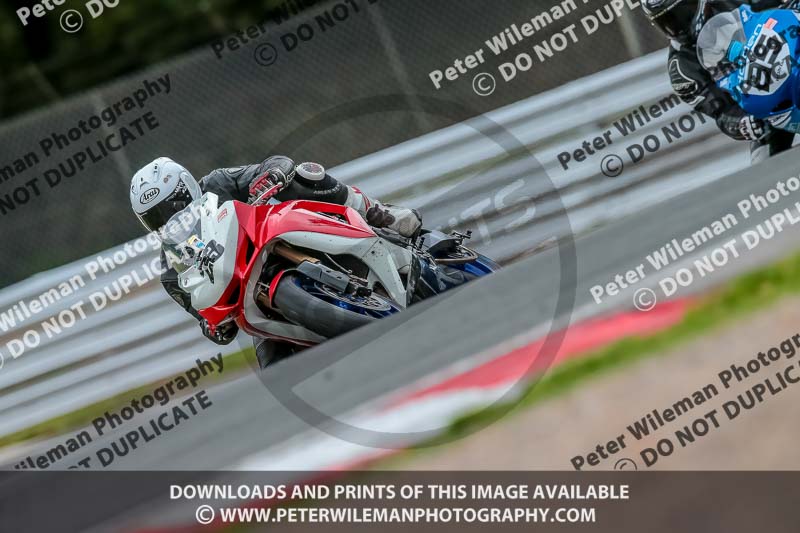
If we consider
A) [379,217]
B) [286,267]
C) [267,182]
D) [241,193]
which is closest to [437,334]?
[286,267]

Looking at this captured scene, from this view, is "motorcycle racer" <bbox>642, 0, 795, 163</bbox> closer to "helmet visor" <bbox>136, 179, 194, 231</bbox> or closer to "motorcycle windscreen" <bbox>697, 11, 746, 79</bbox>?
"motorcycle windscreen" <bbox>697, 11, 746, 79</bbox>

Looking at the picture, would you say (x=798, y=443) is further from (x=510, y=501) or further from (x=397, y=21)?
(x=397, y=21)

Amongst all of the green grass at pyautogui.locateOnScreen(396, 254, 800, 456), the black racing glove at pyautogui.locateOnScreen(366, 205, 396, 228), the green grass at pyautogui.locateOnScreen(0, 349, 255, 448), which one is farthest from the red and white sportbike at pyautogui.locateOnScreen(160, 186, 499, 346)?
the green grass at pyautogui.locateOnScreen(0, 349, 255, 448)

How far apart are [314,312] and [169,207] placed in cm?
100

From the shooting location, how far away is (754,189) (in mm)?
4527

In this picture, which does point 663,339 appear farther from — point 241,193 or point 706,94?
point 706,94

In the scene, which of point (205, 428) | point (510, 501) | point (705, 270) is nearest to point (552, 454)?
point (510, 501)

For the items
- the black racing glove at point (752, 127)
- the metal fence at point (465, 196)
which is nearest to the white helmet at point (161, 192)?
the metal fence at point (465, 196)

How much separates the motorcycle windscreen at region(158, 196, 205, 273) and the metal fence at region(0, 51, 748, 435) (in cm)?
177

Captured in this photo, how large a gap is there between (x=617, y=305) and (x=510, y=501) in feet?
2.97

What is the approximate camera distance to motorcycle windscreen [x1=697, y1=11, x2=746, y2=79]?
6.00m

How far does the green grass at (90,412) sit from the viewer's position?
7.04 metres

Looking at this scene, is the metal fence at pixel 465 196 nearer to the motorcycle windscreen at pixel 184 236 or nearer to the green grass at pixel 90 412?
the green grass at pixel 90 412

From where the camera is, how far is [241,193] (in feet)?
19.0
